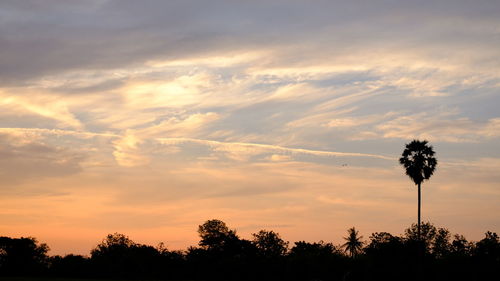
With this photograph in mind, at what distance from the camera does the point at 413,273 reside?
8581 centimetres

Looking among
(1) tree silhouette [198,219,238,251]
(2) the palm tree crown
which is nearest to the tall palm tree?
(2) the palm tree crown

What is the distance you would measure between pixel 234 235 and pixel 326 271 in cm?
5363

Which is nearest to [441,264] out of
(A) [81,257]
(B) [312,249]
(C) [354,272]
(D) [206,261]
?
(C) [354,272]

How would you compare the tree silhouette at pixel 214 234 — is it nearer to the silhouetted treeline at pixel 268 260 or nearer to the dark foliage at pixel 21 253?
the silhouetted treeline at pixel 268 260

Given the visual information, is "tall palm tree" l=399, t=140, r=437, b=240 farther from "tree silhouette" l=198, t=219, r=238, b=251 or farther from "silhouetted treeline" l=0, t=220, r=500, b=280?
"tree silhouette" l=198, t=219, r=238, b=251

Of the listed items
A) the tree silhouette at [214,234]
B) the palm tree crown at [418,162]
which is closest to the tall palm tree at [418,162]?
the palm tree crown at [418,162]

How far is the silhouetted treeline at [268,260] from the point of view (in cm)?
8694

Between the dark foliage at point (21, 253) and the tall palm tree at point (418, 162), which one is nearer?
the tall palm tree at point (418, 162)

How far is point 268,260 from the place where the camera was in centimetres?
11162

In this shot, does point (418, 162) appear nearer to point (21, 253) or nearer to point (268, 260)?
point (268, 260)

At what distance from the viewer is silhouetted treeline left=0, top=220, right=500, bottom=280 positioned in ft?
285

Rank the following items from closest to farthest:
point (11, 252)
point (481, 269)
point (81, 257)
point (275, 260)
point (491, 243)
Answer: point (481, 269), point (491, 243), point (275, 260), point (81, 257), point (11, 252)

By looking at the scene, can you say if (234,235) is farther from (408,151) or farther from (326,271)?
(408,151)

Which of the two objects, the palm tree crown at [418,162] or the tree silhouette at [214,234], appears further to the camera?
the tree silhouette at [214,234]
